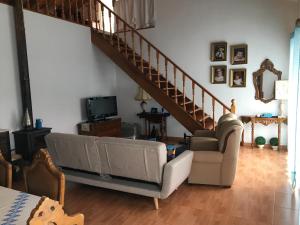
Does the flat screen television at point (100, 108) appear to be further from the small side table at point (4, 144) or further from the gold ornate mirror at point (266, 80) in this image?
the gold ornate mirror at point (266, 80)

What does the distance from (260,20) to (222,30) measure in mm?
801

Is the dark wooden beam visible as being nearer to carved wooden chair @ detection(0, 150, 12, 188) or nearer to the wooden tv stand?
the wooden tv stand

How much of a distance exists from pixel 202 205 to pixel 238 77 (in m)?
→ 3.52

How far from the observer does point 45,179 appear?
1752mm

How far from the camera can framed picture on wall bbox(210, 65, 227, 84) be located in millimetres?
5812

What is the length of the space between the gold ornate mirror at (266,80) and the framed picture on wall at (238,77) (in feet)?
0.69

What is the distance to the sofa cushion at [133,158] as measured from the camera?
2809mm

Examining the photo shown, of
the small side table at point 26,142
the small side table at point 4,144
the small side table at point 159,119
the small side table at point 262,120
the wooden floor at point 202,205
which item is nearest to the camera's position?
the wooden floor at point 202,205

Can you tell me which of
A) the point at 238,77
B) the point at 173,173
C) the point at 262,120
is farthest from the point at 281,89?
the point at 173,173

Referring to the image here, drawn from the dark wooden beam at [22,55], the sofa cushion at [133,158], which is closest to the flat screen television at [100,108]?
the dark wooden beam at [22,55]

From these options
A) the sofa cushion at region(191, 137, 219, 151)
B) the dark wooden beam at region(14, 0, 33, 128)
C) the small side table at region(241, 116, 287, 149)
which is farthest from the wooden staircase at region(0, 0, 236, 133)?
the sofa cushion at region(191, 137, 219, 151)

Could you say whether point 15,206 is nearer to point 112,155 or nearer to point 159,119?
point 112,155

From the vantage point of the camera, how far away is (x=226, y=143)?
3.49 meters

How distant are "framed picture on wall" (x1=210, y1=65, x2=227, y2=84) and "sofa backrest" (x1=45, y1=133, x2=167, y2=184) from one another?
3.55 metres
